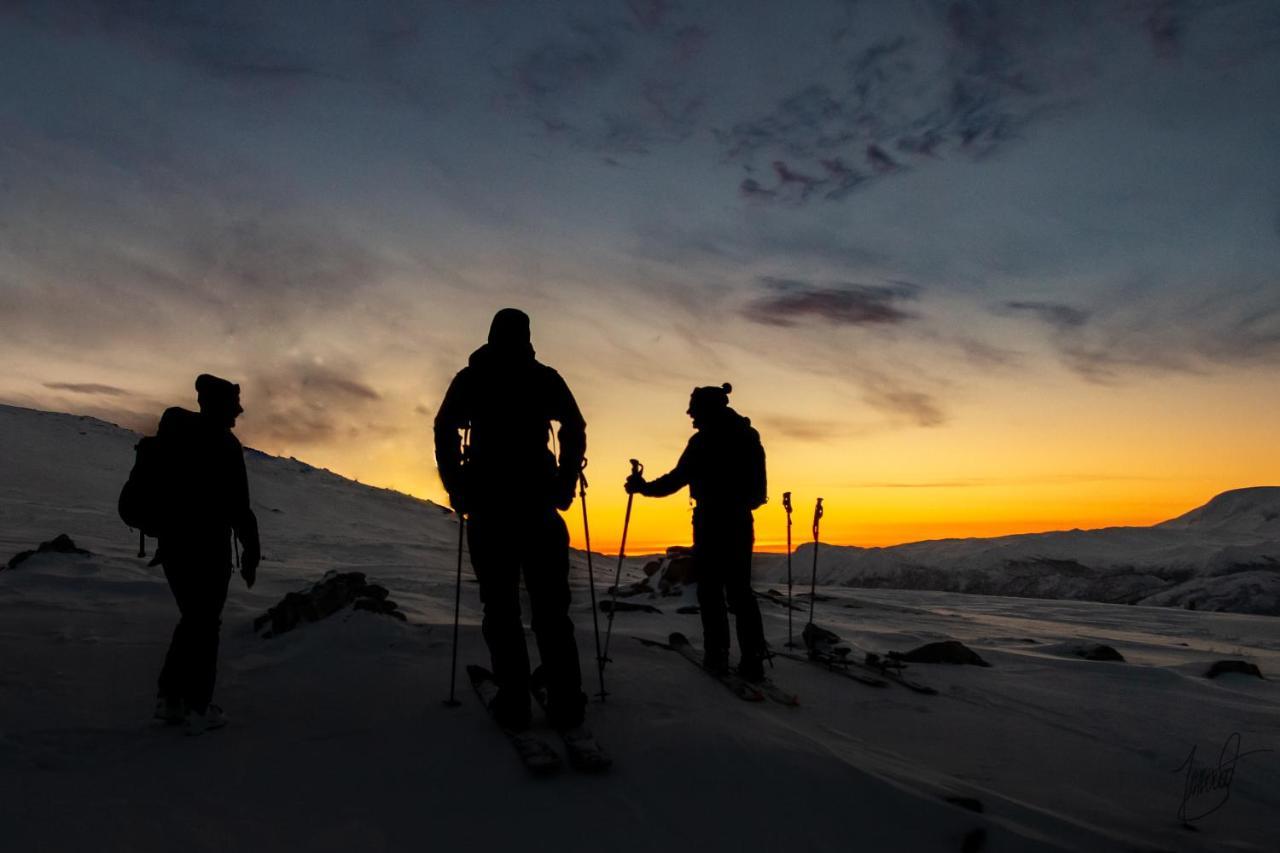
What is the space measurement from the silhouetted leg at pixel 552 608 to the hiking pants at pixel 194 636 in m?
1.97

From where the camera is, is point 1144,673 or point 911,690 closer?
point 911,690

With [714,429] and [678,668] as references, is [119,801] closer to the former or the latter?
[678,668]

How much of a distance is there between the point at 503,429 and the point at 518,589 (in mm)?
976

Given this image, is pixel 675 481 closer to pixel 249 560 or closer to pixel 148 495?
pixel 249 560

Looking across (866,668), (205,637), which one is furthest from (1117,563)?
(205,637)

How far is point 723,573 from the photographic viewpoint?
21.8 ft

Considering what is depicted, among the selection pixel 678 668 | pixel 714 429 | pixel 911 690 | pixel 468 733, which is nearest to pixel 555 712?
pixel 468 733

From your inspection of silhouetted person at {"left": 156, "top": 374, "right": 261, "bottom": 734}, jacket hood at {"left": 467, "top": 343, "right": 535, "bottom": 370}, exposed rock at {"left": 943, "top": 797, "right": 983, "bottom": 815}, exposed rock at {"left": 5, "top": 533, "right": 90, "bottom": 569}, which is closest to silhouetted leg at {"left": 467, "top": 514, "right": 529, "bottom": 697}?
jacket hood at {"left": 467, "top": 343, "right": 535, "bottom": 370}

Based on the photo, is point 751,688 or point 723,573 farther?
point 723,573

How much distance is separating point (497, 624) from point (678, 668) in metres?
2.75

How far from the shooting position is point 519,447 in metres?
4.47

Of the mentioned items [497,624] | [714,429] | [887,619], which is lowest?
[887,619]

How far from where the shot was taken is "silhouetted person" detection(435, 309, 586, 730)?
14.2ft

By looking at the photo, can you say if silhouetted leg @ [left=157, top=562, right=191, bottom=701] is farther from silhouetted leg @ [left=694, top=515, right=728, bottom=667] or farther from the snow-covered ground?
silhouetted leg @ [left=694, top=515, right=728, bottom=667]
